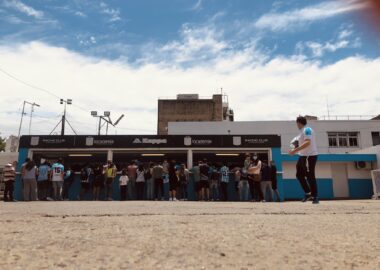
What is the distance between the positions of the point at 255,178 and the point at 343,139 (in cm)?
3034

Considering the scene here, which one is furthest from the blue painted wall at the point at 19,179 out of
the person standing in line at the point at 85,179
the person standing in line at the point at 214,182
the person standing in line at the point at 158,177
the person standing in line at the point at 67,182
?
the person standing in line at the point at 214,182

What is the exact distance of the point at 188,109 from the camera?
49.2 metres

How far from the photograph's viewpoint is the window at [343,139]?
39281 mm

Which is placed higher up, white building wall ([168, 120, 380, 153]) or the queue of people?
white building wall ([168, 120, 380, 153])

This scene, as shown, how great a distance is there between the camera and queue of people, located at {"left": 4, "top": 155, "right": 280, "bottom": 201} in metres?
13.4

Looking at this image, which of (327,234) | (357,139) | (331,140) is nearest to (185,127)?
(331,140)

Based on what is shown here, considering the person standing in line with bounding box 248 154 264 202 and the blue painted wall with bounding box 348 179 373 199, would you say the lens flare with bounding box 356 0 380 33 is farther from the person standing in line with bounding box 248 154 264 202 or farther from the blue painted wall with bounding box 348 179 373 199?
the blue painted wall with bounding box 348 179 373 199

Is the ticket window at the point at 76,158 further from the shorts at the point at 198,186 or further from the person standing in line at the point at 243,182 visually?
the person standing in line at the point at 243,182

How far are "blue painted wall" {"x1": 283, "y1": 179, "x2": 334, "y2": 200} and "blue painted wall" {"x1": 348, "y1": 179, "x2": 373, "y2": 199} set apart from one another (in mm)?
1716

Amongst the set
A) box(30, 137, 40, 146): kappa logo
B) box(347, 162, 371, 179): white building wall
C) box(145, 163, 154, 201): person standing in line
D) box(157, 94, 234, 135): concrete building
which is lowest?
→ box(145, 163, 154, 201): person standing in line

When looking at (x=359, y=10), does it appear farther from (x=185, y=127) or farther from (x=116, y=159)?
(x=185, y=127)

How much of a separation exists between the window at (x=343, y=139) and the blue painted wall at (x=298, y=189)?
1801 centimetres

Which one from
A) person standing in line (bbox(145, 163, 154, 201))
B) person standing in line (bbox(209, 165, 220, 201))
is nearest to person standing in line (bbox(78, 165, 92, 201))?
person standing in line (bbox(145, 163, 154, 201))

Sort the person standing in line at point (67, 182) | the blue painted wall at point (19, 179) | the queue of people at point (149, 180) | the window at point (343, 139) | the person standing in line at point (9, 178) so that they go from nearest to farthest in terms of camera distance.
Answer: the person standing in line at point (9, 178) < the queue of people at point (149, 180) < the person standing in line at point (67, 182) < the blue painted wall at point (19, 179) < the window at point (343, 139)
